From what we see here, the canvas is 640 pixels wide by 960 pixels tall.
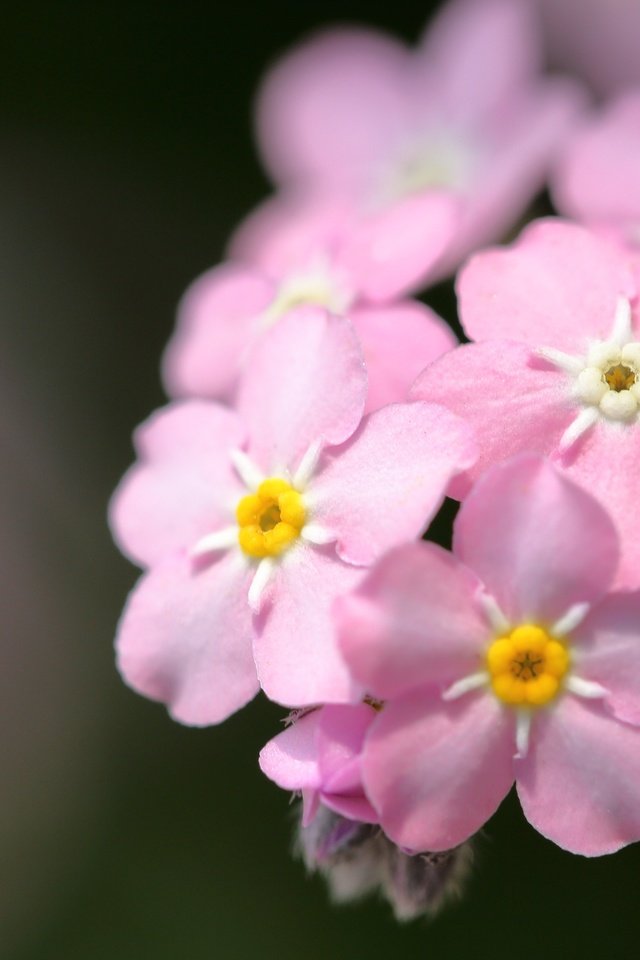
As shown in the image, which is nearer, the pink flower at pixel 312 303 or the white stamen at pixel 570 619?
the white stamen at pixel 570 619

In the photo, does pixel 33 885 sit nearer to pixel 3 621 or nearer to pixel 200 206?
pixel 3 621

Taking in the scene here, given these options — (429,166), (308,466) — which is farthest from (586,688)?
(429,166)

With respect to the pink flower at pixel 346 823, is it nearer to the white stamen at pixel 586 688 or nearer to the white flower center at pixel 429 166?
the white stamen at pixel 586 688

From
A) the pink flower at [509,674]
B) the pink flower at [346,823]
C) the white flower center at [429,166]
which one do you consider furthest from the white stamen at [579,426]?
the white flower center at [429,166]

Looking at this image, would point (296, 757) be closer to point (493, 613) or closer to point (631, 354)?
point (493, 613)

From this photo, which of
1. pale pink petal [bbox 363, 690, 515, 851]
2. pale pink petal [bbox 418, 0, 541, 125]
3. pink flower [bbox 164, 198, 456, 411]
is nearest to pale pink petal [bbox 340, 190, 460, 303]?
pink flower [bbox 164, 198, 456, 411]

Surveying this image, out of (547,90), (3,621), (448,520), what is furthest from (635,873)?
(3,621)

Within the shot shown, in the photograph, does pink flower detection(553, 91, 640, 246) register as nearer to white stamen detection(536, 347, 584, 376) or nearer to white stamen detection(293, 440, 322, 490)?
white stamen detection(536, 347, 584, 376)
